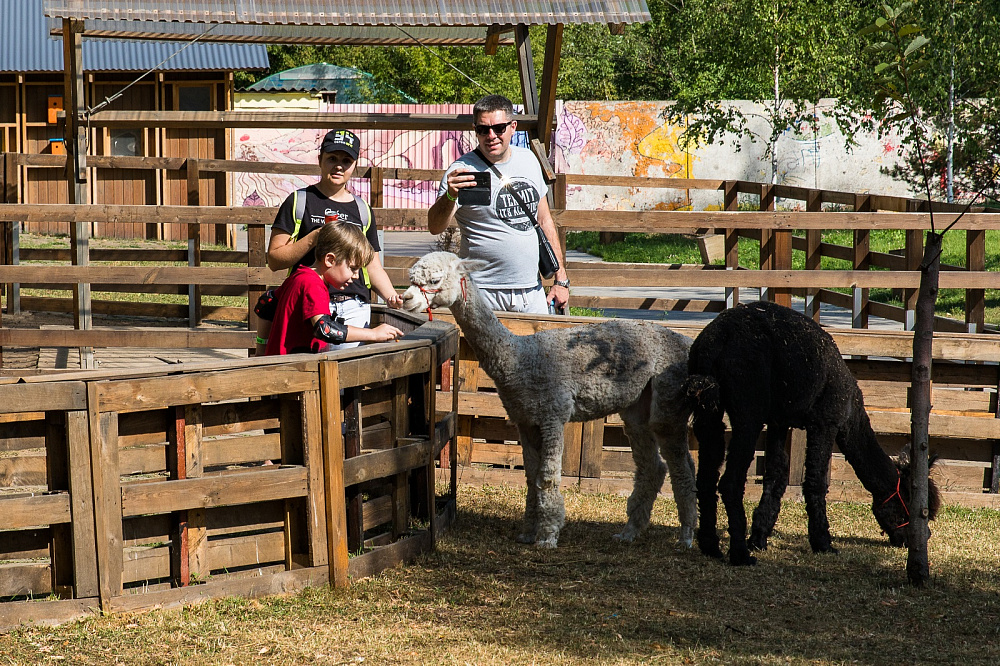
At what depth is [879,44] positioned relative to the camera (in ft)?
14.7

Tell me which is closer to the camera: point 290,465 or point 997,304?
point 290,465

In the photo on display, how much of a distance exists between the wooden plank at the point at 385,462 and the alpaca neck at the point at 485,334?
18.8 inches

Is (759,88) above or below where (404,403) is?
above

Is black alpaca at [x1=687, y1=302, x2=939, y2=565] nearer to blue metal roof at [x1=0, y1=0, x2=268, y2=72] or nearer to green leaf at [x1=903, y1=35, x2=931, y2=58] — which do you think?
green leaf at [x1=903, y1=35, x2=931, y2=58]

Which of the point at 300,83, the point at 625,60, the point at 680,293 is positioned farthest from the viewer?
the point at 625,60

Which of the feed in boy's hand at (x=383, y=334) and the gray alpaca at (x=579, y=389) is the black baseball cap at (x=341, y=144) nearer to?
the gray alpaca at (x=579, y=389)

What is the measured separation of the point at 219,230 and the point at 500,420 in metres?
12.7

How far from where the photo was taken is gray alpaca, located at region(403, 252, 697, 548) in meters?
4.99

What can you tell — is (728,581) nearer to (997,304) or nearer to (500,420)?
(500,420)

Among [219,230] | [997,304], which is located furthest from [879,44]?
[219,230]

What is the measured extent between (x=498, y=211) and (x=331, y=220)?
1.05m

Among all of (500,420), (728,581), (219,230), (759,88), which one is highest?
(759,88)

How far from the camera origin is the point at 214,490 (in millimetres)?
4160

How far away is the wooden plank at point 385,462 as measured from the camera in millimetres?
4500
